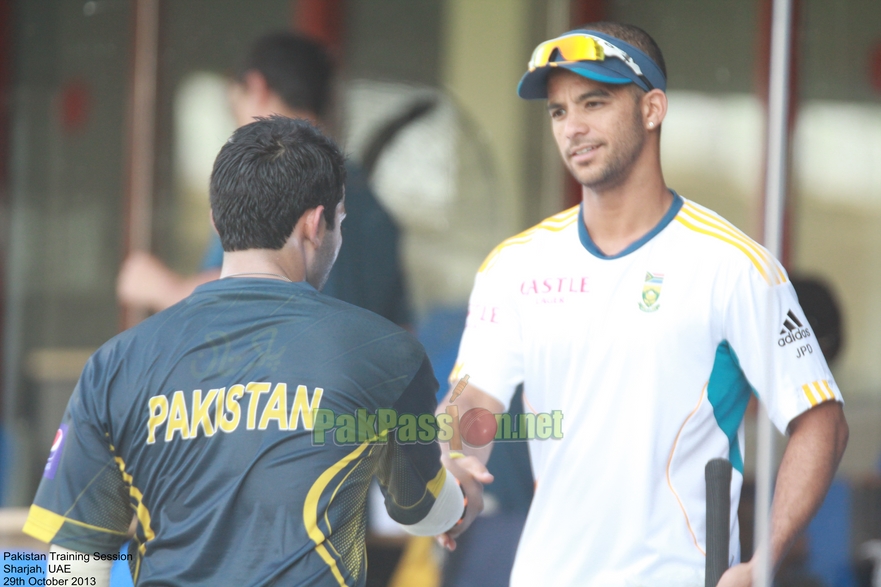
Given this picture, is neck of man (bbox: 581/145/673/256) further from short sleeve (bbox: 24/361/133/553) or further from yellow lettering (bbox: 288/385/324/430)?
short sleeve (bbox: 24/361/133/553)

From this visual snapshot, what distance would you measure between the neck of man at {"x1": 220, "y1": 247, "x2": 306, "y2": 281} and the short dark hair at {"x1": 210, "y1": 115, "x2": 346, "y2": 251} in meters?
0.01

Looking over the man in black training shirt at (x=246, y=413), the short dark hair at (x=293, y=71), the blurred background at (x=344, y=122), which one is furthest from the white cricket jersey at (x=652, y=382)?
the blurred background at (x=344, y=122)

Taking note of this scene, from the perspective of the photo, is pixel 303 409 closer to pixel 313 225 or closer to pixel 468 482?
pixel 313 225

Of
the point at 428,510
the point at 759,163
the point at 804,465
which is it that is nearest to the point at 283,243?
the point at 428,510

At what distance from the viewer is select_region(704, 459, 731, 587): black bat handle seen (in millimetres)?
1673

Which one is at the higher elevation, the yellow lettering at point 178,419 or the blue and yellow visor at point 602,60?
the blue and yellow visor at point 602,60

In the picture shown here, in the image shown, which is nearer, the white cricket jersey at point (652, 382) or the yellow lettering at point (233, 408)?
the yellow lettering at point (233, 408)

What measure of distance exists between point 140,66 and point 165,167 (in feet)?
1.59

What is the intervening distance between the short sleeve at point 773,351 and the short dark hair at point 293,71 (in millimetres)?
1294

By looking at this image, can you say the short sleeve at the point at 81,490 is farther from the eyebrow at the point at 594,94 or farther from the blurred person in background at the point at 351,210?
the eyebrow at the point at 594,94

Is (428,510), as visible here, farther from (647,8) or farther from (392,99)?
(392,99)

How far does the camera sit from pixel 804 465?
1683 millimetres

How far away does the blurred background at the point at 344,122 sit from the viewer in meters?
4.27

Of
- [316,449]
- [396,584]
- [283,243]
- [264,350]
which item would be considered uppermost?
[283,243]
